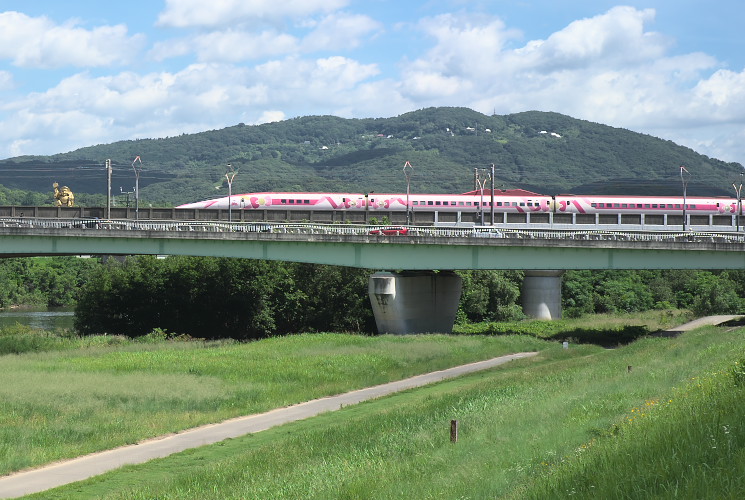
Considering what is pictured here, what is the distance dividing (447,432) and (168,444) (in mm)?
10158

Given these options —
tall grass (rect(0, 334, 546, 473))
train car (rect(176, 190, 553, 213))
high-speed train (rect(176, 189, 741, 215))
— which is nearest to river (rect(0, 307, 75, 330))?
train car (rect(176, 190, 553, 213))

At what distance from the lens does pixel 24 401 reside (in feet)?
111

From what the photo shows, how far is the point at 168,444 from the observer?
2784 centimetres

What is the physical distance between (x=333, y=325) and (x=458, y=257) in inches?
683

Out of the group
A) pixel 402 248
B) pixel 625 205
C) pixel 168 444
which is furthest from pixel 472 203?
pixel 168 444

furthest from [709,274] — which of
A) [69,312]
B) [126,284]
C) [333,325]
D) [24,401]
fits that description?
[24,401]

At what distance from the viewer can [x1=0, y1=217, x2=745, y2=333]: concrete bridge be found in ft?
224

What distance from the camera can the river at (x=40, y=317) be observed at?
91.2 metres

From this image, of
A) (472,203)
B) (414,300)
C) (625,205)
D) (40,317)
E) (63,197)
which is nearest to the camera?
(414,300)

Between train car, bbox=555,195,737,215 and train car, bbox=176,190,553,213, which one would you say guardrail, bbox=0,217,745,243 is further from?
train car, bbox=555,195,737,215

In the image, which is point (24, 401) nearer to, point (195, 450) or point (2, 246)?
point (195, 450)

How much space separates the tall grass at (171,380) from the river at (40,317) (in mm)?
29450

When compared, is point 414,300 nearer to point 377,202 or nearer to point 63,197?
point 377,202

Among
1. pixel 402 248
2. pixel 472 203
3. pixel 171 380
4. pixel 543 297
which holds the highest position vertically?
pixel 472 203
